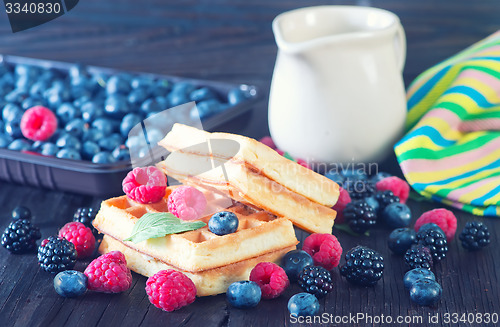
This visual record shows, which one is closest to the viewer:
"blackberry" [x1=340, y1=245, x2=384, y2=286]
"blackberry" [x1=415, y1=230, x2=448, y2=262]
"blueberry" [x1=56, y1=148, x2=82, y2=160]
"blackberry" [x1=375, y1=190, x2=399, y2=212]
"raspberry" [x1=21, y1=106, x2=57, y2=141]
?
"blackberry" [x1=340, y1=245, x2=384, y2=286]

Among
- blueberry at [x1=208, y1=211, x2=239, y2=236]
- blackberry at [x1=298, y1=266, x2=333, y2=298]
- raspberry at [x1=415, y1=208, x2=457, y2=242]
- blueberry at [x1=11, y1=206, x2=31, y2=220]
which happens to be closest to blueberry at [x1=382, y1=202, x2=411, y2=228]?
raspberry at [x1=415, y1=208, x2=457, y2=242]

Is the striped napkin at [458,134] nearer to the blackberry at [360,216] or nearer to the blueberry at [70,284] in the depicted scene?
the blackberry at [360,216]

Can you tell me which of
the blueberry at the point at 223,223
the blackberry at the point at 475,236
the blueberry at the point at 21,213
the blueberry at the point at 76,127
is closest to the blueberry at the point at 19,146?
the blueberry at the point at 76,127

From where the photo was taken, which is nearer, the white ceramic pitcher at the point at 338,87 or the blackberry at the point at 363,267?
the blackberry at the point at 363,267

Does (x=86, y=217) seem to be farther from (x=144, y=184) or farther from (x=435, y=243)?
(x=435, y=243)

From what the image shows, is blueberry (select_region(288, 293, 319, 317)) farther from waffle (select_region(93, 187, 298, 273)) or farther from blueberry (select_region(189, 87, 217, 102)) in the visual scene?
blueberry (select_region(189, 87, 217, 102))

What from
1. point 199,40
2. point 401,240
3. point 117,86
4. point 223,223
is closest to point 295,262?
point 223,223
